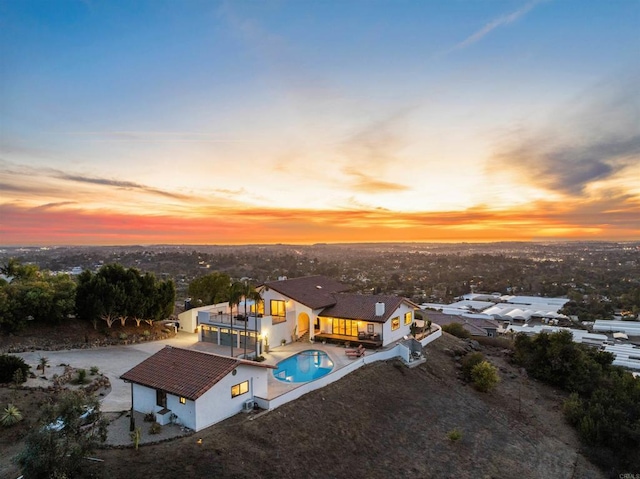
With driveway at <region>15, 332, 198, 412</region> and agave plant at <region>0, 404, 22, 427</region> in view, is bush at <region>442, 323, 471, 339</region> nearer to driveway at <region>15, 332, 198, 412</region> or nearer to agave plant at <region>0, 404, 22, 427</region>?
driveway at <region>15, 332, 198, 412</region>

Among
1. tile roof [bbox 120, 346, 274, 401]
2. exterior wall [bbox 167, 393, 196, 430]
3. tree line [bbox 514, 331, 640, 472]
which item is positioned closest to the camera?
exterior wall [bbox 167, 393, 196, 430]

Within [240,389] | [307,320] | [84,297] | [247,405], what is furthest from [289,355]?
[84,297]

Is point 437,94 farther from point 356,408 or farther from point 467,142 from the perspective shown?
point 356,408

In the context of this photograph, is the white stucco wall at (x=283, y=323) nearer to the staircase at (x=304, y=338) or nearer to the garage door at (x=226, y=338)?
the staircase at (x=304, y=338)

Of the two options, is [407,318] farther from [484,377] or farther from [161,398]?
[161,398]

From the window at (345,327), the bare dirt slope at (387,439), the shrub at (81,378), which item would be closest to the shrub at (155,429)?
the bare dirt slope at (387,439)

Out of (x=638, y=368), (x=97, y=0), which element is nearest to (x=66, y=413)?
(x=97, y=0)

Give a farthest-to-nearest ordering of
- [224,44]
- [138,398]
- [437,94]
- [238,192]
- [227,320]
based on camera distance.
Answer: [238,192] → [437,94] → [227,320] → [224,44] → [138,398]

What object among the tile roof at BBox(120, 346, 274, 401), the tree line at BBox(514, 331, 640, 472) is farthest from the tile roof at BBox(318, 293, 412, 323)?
the tree line at BBox(514, 331, 640, 472)

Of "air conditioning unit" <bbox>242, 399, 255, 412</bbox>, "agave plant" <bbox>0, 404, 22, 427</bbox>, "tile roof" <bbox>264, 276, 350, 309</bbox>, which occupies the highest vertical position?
"tile roof" <bbox>264, 276, 350, 309</bbox>
